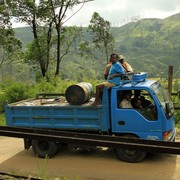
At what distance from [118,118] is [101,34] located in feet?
87.8

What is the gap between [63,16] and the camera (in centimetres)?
2467

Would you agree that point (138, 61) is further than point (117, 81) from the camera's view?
Yes

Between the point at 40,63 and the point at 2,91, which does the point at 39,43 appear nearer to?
the point at 40,63

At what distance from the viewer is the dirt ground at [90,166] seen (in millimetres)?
7016

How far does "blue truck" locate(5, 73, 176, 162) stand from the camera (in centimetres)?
748

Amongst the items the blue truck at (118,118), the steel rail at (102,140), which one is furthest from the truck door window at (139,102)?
the steel rail at (102,140)

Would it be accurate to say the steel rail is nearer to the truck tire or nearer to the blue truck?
the blue truck

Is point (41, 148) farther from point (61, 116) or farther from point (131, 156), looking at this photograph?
point (131, 156)

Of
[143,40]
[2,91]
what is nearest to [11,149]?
[2,91]

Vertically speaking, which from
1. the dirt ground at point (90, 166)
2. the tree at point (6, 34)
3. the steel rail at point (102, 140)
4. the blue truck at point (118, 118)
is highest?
Result: the tree at point (6, 34)

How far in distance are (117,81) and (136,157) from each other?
6.08 ft

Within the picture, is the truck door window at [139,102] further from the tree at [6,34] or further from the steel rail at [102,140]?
the tree at [6,34]

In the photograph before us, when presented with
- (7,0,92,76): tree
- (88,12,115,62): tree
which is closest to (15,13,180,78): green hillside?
(88,12,115,62): tree

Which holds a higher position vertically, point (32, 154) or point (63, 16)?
point (63, 16)
